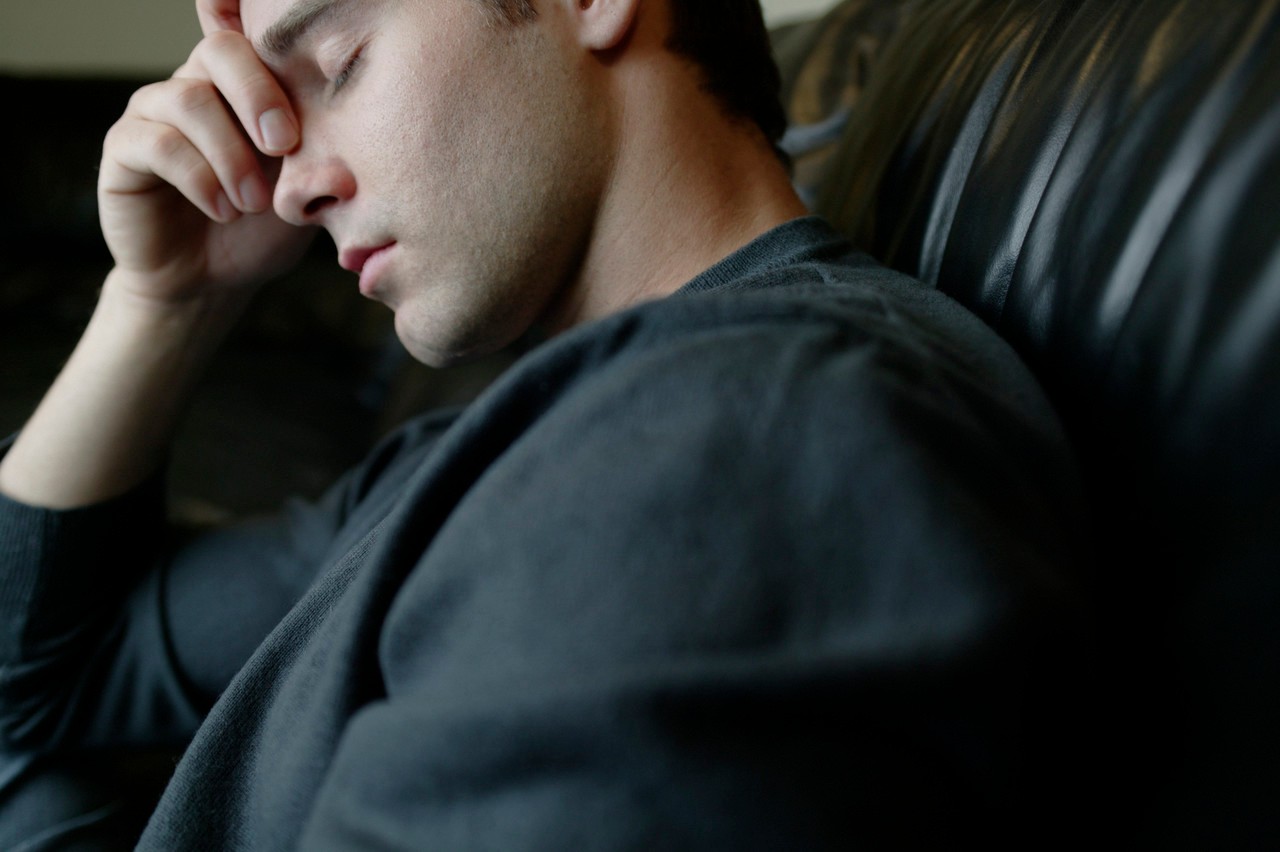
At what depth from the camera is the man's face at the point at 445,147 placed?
67 centimetres

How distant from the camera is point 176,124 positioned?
2.65 feet

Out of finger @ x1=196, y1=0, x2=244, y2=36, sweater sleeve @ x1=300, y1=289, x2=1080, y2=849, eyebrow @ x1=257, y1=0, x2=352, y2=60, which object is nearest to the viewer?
sweater sleeve @ x1=300, y1=289, x2=1080, y2=849

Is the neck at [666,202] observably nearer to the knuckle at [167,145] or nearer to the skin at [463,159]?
the skin at [463,159]

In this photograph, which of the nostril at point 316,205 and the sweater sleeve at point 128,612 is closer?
the nostril at point 316,205

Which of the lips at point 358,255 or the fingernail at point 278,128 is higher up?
the fingernail at point 278,128

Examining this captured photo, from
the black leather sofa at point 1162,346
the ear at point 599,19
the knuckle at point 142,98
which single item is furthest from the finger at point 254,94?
the black leather sofa at point 1162,346

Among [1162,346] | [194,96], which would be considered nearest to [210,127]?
[194,96]

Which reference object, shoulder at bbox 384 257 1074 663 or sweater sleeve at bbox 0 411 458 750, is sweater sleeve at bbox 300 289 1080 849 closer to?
shoulder at bbox 384 257 1074 663

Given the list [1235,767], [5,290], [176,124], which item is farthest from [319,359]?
[1235,767]

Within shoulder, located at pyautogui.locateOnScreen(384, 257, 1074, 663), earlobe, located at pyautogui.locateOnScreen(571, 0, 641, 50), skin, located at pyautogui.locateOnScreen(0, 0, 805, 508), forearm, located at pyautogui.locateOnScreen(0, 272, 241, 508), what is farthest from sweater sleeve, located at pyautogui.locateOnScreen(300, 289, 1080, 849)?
forearm, located at pyautogui.locateOnScreen(0, 272, 241, 508)

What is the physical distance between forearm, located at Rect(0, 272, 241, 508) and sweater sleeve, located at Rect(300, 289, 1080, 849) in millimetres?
643

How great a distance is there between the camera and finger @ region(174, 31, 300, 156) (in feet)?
2.40

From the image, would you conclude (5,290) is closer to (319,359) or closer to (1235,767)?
(319,359)

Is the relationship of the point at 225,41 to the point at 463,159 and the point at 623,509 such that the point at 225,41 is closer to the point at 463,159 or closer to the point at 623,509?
the point at 463,159
